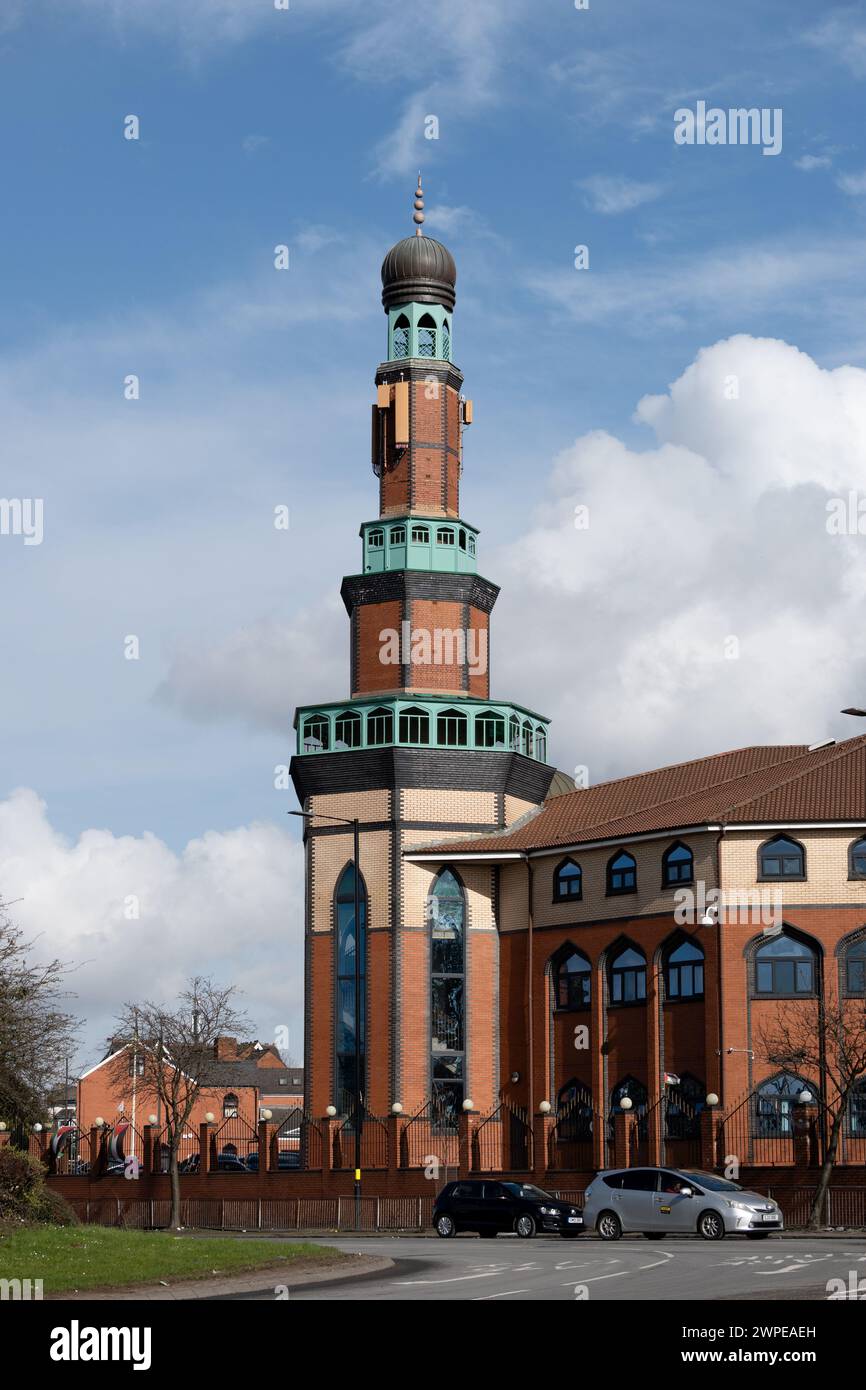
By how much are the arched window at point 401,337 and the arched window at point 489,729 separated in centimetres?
1414

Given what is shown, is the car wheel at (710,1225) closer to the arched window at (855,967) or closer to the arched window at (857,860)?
Answer: the arched window at (855,967)

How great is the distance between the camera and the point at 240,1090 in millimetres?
113562

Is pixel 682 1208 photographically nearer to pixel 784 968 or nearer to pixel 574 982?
pixel 784 968

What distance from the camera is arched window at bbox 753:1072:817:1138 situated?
172 feet

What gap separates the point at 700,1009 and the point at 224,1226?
15074 mm

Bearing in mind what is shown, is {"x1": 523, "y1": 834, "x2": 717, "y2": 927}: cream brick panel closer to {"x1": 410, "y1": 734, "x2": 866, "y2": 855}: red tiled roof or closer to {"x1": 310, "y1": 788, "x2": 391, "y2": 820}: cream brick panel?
{"x1": 410, "y1": 734, "x2": 866, "y2": 855}: red tiled roof

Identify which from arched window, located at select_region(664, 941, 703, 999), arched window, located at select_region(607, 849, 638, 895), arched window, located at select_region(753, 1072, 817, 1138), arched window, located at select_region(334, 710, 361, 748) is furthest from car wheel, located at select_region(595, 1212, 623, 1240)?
arched window, located at select_region(334, 710, 361, 748)

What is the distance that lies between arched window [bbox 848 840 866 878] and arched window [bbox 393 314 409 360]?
25.8 meters

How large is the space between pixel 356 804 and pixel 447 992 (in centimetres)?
698

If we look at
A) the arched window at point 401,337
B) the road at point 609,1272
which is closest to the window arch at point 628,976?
the road at point 609,1272

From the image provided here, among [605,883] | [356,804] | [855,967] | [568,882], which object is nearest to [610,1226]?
[855,967]

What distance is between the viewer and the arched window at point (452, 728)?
64.1m
